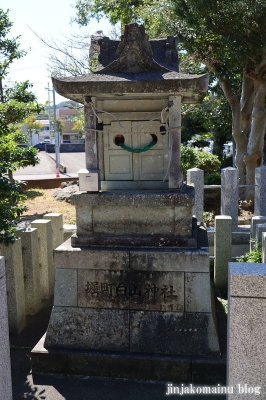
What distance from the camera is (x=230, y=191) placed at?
8633 millimetres

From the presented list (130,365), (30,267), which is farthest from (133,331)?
(30,267)

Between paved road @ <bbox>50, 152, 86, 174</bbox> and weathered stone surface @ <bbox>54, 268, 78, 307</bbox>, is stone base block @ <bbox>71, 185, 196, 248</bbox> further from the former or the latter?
paved road @ <bbox>50, 152, 86, 174</bbox>

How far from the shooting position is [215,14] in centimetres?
979

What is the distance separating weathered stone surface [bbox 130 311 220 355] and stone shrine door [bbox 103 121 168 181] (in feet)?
6.61

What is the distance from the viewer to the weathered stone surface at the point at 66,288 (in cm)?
530

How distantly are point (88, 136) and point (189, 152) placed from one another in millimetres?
9097

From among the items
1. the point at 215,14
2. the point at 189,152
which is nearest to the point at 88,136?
the point at 215,14

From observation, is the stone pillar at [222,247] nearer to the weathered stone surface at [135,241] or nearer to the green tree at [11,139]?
the weathered stone surface at [135,241]

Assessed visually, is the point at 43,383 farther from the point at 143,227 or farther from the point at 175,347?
the point at 143,227

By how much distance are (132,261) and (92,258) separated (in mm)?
536

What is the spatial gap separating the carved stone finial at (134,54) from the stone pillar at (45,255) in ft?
10.2

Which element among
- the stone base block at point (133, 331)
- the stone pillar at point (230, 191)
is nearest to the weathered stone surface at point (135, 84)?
the stone base block at point (133, 331)

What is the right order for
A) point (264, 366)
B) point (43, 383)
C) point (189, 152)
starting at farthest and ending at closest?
point (189, 152) → point (43, 383) → point (264, 366)

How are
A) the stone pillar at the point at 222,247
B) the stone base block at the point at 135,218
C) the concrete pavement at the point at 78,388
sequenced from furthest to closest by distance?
the stone pillar at the point at 222,247
the stone base block at the point at 135,218
the concrete pavement at the point at 78,388
